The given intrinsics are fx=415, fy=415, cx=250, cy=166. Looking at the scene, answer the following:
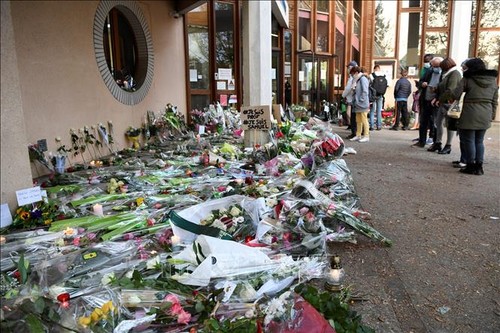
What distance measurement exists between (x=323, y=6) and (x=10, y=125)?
13932 mm

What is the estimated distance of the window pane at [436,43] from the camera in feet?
51.9

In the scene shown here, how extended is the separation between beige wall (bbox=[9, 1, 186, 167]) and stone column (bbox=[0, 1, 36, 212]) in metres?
1.89

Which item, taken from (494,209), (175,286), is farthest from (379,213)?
(175,286)

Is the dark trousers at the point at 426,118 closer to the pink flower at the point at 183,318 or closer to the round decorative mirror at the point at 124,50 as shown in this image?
the round decorative mirror at the point at 124,50

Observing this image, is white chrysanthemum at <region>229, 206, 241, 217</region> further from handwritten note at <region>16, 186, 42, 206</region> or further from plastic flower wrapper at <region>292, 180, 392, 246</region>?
handwritten note at <region>16, 186, 42, 206</region>

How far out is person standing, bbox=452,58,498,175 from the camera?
19.2 feet

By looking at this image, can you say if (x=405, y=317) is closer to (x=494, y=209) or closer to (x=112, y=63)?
(x=494, y=209)

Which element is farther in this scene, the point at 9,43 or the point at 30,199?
the point at 30,199

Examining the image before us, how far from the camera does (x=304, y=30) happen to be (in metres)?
15.2

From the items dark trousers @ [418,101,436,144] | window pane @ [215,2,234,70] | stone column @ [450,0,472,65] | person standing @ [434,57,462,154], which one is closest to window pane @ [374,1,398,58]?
stone column @ [450,0,472,65]

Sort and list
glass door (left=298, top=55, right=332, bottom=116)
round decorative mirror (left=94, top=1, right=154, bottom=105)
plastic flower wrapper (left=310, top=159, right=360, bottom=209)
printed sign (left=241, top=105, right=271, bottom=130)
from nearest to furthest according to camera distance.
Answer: plastic flower wrapper (left=310, top=159, right=360, bottom=209) < printed sign (left=241, top=105, right=271, bottom=130) < round decorative mirror (left=94, top=1, right=154, bottom=105) < glass door (left=298, top=55, right=332, bottom=116)

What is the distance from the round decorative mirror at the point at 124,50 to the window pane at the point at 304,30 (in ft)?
25.4

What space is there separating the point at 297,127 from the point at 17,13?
17.5 ft

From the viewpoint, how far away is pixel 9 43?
3.59m
